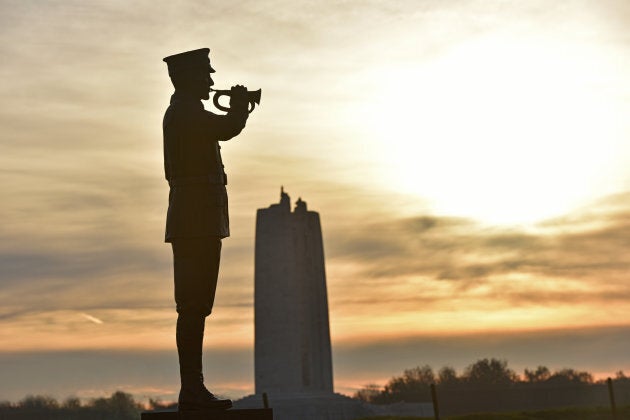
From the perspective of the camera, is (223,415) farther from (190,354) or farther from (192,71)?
(192,71)

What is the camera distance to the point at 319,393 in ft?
202

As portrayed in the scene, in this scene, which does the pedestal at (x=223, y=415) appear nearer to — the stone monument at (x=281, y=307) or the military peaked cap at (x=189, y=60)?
the military peaked cap at (x=189, y=60)

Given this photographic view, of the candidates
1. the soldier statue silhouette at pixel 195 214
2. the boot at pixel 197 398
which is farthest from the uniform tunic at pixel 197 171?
the boot at pixel 197 398

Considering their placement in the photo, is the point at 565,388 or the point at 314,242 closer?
the point at 565,388

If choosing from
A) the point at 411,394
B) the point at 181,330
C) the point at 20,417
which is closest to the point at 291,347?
the point at 411,394

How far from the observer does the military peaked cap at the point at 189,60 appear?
41.0 feet

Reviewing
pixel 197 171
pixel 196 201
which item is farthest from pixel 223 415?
pixel 197 171

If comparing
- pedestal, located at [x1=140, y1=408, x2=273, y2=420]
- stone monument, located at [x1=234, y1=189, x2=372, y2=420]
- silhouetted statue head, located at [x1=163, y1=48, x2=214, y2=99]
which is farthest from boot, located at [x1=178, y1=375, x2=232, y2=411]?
stone monument, located at [x1=234, y1=189, x2=372, y2=420]

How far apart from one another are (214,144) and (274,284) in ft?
164

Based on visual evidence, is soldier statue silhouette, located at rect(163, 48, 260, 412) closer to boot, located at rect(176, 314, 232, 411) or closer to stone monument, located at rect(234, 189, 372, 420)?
boot, located at rect(176, 314, 232, 411)

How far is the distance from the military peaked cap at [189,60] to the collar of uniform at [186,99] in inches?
10.9

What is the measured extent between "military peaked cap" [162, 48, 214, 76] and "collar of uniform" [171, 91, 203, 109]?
0.28m

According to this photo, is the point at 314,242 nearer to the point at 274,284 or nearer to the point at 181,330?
the point at 274,284

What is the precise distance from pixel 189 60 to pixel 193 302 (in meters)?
2.70
